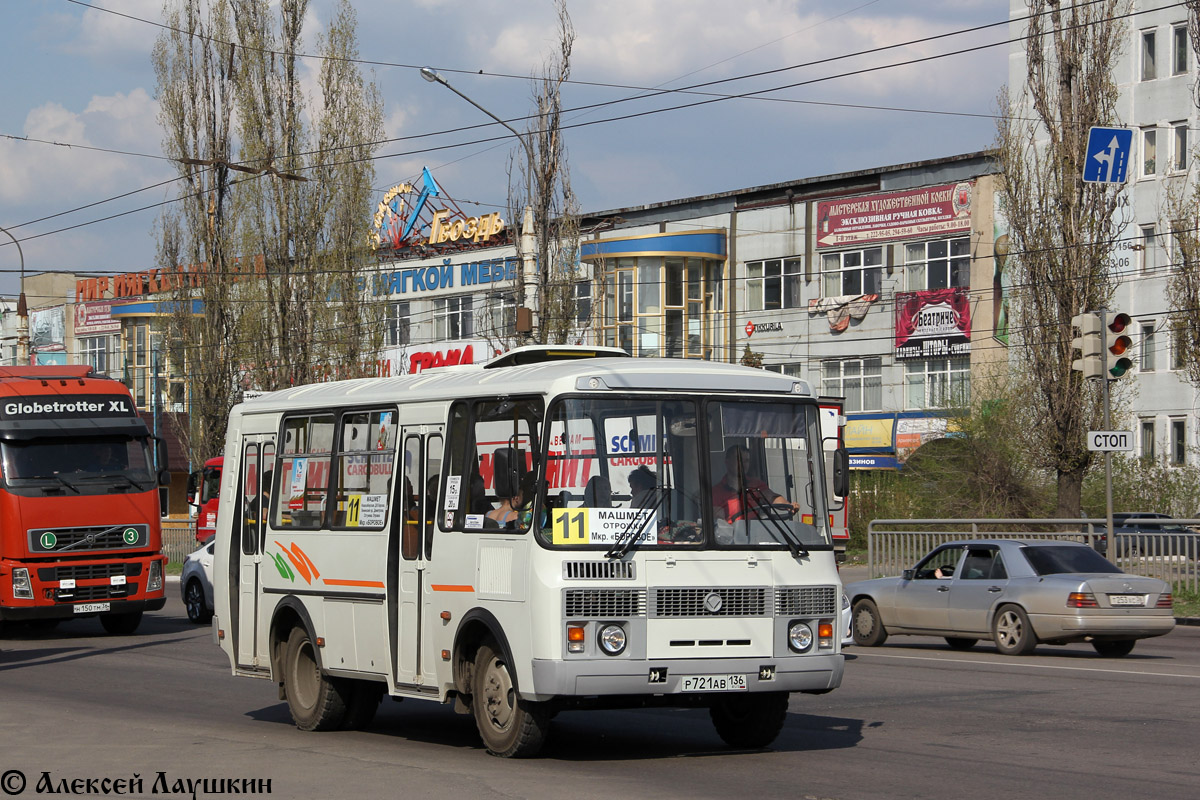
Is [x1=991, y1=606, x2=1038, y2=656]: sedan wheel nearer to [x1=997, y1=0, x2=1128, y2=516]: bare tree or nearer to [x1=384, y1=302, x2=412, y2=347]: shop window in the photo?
[x1=997, y1=0, x2=1128, y2=516]: bare tree

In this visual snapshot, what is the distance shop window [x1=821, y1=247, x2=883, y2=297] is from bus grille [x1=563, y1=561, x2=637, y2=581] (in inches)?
1881

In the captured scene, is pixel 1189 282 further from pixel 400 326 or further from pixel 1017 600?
pixel 400 326

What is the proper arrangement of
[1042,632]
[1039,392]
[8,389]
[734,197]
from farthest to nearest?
[734,197] < [1039,392] < [8,389] < [1042,632]

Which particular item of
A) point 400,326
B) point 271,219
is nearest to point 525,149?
point 271,219

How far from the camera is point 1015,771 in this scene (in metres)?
9.91

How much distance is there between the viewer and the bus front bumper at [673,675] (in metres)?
9.65

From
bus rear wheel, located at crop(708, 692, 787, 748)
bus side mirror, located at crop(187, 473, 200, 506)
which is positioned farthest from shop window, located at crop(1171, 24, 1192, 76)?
bus rear wheel, located at crop(708, 692, 787, 748)

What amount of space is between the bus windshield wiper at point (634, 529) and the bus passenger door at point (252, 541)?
14.9 feet

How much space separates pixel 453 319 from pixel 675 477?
2193 inches

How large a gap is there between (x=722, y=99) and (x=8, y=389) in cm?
1315

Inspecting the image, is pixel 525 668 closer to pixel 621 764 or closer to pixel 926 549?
pixel 621 764

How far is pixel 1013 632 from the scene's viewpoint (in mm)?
18859

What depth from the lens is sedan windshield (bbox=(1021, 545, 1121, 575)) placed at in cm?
1873

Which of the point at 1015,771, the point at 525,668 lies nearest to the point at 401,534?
the point at 525,668
